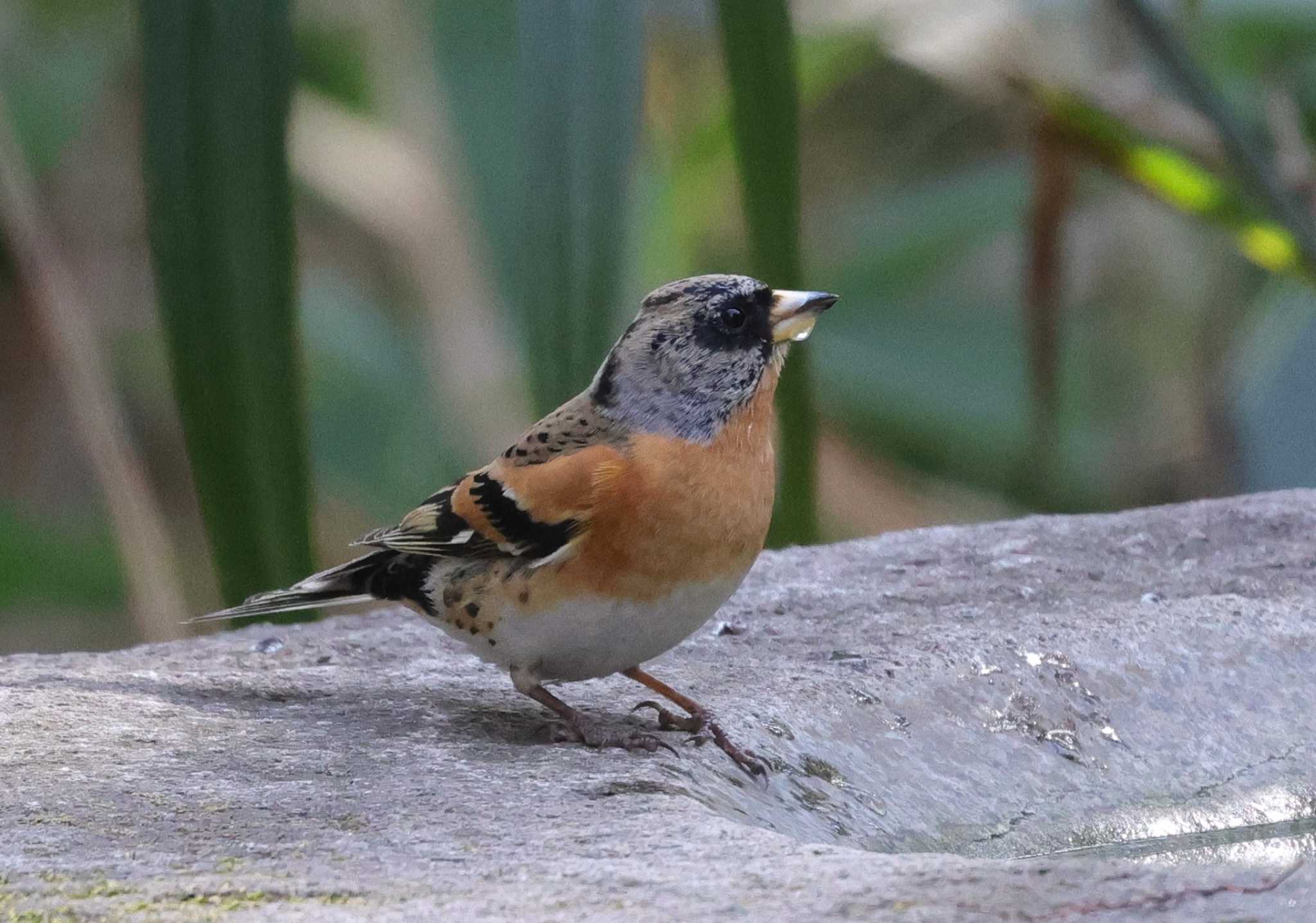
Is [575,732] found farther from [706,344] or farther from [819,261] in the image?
[819,261]

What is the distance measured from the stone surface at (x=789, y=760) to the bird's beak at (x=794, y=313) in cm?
63

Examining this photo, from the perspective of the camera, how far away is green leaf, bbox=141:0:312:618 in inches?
126

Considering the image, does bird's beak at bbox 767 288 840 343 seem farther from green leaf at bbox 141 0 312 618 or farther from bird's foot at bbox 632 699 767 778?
green leaf at bbox 141 0 312 618

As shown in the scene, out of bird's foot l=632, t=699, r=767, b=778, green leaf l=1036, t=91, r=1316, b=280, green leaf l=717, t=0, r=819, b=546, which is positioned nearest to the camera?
bird's foot l=632, t=699, r=767, b=778

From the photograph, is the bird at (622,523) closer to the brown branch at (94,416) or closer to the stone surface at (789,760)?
the stone surface at (789,760)

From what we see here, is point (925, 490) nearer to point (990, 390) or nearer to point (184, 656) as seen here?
point (990, 390)

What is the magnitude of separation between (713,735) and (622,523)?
1.30 feet

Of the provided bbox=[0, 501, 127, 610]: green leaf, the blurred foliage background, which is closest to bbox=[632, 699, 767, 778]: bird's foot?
the blurred foliage background

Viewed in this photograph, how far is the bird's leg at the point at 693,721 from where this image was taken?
106 inches

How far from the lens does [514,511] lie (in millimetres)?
3002

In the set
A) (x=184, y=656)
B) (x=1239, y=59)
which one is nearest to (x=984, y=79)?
(x=1239, y=59)

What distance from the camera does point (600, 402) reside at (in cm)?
318

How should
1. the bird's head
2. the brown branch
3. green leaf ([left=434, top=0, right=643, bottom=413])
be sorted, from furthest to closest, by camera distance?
the brown branch < green leaf ([left=434, top=0, right=643, bottom=413]) < the bird's head

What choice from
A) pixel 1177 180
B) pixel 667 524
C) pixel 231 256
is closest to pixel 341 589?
pixel 231 256
